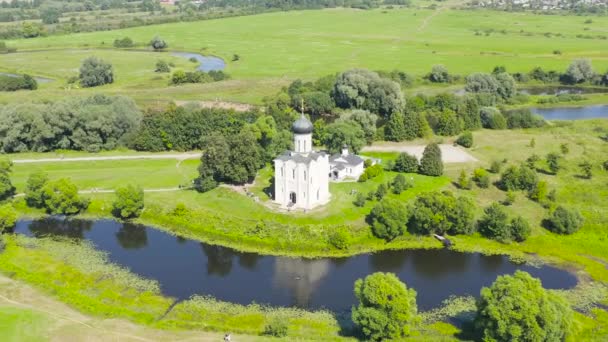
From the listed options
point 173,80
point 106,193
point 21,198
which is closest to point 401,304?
point 106,193

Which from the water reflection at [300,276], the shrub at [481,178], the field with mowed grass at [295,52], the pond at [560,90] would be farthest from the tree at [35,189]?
the pond at [560,90]

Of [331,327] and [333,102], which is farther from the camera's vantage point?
[333,102]

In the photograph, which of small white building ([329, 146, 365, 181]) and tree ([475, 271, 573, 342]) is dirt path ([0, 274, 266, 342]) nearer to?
tree ([475, 271, 573, 342])

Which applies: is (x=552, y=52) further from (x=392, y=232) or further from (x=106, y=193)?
(x=106, y=193)

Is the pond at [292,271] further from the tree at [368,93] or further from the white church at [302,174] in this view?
the tree at [368,93]

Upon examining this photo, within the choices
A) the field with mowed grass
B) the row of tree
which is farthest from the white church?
the field with mowed grass
